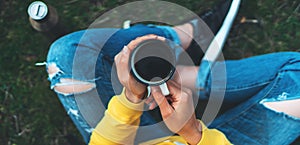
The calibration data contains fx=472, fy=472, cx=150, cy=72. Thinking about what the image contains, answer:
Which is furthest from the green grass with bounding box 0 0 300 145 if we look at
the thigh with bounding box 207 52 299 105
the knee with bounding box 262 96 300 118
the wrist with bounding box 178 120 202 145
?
the wrist with bounding box 178 120 202 145

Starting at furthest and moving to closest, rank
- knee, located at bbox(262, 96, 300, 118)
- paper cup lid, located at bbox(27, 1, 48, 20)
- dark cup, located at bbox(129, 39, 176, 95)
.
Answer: paper cup lid, located at bbox(27, 1, 48, 20) < knee, located at bbox(262, 96, 300, 118) < dark cup, located at bbox(129, 39, 176, 95)

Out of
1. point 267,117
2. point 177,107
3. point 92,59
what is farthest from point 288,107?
point 92,59

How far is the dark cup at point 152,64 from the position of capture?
79 cm

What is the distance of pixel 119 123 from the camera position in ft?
2.99

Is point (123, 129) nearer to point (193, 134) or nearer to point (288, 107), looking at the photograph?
point (193, 134)

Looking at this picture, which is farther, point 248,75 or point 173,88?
point 248,75

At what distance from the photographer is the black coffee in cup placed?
31.0 inches

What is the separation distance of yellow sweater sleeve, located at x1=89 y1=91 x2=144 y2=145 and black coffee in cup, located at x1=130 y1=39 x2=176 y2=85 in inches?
3.8

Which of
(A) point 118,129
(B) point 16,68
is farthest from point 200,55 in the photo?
(B) point 16,68

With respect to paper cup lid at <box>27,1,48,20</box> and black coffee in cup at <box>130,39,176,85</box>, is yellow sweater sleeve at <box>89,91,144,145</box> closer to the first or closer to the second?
black coffee in cup at <box>130,39,176,85</box>

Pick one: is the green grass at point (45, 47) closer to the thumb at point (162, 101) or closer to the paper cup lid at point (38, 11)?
the paper cup lid at point (38, 11)

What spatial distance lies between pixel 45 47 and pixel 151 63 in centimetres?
71

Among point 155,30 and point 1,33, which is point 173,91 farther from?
point 1,33

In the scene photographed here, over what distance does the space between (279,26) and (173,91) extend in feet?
2.28
